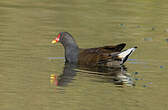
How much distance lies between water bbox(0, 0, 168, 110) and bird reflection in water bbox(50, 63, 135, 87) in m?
0.12

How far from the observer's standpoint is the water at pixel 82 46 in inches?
411

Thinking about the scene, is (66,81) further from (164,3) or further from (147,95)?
(164,3)

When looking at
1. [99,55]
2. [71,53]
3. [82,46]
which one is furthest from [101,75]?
[82,46]

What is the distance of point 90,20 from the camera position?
2070 cm

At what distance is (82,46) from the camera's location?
634 inches

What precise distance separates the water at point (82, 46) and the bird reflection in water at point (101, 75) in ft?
0.40

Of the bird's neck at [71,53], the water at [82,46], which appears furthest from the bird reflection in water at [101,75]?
the bird's neck at [71,53]

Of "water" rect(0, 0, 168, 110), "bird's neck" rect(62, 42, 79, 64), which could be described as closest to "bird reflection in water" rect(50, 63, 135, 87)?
"water" rect(0, 0, 168, 110)

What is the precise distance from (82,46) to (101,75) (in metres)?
3.28

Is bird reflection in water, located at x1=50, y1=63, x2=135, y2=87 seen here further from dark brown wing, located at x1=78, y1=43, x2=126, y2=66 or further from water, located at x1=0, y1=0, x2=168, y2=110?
dark brown wing, located at x1=78, y1=43, x2=126, y2=66

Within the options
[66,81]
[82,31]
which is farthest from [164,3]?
[66,81]

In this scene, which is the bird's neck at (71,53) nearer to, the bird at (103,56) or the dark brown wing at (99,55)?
the bird at (103,56)

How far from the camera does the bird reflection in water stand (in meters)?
12.1

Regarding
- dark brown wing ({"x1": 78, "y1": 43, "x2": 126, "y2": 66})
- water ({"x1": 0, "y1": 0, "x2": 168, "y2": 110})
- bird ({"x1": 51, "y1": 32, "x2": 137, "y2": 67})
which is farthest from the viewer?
dark brown wing ({"x1": 78, "y1": 43, "x2": 126, "y2": 66})
